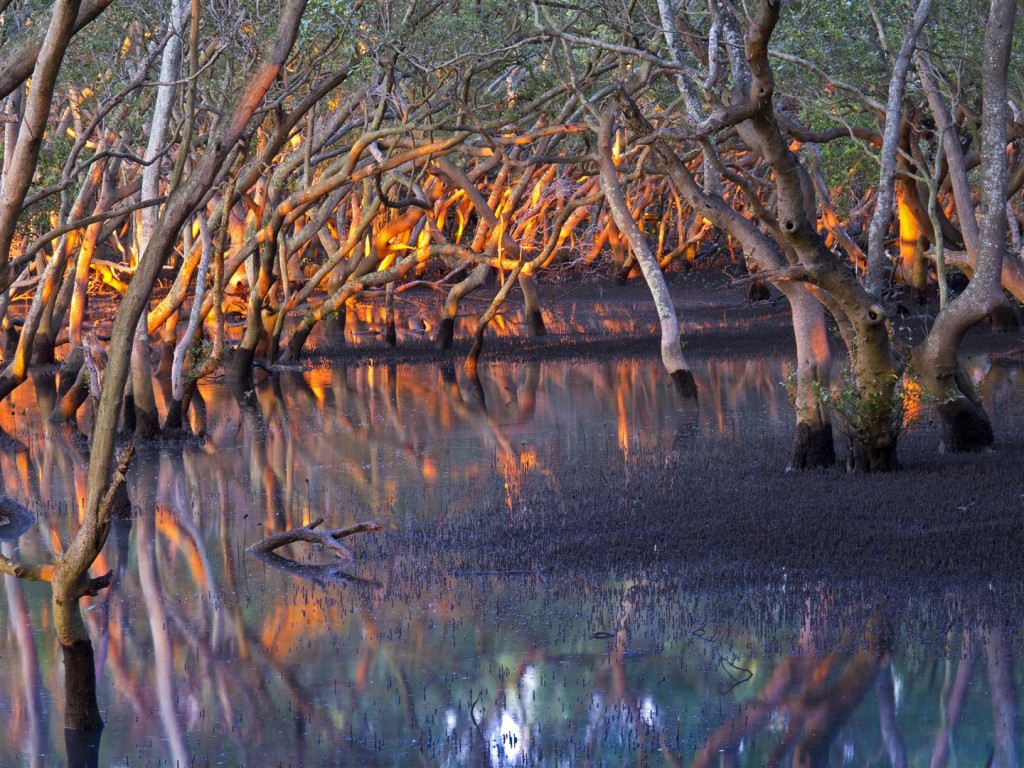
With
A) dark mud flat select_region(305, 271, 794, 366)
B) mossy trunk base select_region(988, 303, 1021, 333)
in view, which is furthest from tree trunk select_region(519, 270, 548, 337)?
mossy trunk base select_region(988, 303, 1021, 333)

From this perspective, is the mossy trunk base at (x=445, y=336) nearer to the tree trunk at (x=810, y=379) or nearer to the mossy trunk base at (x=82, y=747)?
the tree trunk at (x=810, y=379)

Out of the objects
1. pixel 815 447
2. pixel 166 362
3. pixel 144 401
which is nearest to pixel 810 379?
pixel 815 447

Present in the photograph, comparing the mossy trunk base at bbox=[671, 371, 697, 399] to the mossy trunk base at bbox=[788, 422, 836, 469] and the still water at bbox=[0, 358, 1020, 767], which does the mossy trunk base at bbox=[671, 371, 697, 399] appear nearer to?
the mossy trunk base at bbox=[788, 422, 836, 469]

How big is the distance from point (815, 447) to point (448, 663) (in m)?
5.45

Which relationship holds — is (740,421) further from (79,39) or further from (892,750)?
(892,750)

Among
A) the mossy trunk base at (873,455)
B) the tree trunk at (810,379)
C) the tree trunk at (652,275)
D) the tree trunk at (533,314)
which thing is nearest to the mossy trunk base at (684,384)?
the tree trunk at (652,275)

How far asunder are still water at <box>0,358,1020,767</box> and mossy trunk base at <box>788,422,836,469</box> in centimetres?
238

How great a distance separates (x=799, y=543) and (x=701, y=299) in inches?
1048

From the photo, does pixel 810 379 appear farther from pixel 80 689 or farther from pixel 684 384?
pixel 80 689

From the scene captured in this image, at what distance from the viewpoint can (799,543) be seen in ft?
32.2

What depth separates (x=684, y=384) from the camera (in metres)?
18.7

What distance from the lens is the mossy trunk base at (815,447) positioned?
12.5 m

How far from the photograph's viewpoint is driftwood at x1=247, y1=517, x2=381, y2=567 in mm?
10047

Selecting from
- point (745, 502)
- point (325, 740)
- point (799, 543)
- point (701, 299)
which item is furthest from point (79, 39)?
point (701, 299)
